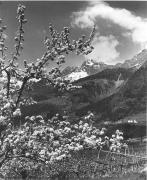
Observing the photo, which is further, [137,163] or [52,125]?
[137,163]

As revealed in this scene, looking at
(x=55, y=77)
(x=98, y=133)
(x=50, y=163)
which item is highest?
(x=55, y=77)

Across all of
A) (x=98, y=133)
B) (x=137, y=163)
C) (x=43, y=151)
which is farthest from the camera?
(x=137, y=163)

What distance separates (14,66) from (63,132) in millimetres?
3897

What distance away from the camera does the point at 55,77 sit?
18172 millimetres

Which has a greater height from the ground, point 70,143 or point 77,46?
point 77,46

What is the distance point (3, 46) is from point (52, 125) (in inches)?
168

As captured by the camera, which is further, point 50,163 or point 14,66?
point 14,66

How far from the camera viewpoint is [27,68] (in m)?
17.9

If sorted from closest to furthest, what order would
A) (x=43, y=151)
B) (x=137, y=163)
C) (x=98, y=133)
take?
(x=43, y=151)
(x=98, y=133)
(x=137, y=163)

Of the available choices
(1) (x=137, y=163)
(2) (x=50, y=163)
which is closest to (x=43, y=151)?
(2) (x=50, y=163)

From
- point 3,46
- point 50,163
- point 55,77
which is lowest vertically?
point 50,163

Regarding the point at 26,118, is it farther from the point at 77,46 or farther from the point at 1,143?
the point at 77,46

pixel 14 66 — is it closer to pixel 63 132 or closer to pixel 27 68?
pixel 27 68

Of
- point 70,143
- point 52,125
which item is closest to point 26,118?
point 52,125
